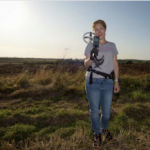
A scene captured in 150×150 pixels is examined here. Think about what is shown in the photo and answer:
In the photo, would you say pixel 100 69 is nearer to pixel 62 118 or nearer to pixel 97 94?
pixel 97 94

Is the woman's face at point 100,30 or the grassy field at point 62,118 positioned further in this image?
the grassy field at point 62,118

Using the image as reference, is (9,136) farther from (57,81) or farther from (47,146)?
(57,81)

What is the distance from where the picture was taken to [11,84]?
7102 mm

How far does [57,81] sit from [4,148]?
4260mm

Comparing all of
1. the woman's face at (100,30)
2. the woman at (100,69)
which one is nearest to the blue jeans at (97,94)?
the woman at (100,69)

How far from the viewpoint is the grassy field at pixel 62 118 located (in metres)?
2.73

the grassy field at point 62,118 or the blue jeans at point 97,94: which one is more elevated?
the blue jeans at point 97,94

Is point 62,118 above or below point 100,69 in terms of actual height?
below

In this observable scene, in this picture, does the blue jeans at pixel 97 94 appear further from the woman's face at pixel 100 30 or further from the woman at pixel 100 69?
the woman's face at pixel 100 30

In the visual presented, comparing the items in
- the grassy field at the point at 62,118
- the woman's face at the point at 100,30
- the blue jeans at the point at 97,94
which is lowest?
the grassy field at the point at 62,118

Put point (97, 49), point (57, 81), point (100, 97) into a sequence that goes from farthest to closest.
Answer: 1. point (57, 81)
2. point (100, 97)
3. point (97, 49)

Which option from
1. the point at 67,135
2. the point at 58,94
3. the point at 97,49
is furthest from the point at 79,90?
the point at 97,49

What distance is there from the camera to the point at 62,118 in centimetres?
390

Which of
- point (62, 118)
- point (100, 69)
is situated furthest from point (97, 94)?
point (62, 118)
